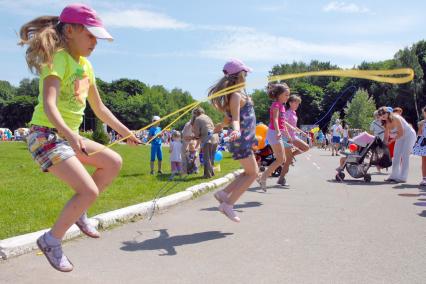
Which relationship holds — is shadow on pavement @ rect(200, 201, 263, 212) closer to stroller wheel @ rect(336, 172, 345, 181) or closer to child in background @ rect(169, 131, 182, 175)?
stroller wheel @ rect(336, 172, 345, 181)

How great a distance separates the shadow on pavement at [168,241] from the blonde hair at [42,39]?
2.00 metres


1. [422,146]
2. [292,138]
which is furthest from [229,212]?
[422,146]

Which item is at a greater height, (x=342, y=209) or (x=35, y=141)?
(x=35, y=141)

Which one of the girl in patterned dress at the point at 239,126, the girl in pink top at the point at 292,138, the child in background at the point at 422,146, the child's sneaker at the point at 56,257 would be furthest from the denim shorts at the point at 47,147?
the child in background at the point at 422,146

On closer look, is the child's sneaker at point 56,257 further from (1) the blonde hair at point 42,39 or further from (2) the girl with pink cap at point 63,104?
(1) the blonde hair at point 42,39

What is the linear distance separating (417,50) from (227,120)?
186 feet

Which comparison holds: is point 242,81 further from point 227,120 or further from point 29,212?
point 29,212

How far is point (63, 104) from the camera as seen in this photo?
11.9ft

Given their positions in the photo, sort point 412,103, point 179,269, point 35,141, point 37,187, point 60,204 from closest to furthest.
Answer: point 35,141 < point 179,269 < point 60,204 < point 37,187 < point 412,103

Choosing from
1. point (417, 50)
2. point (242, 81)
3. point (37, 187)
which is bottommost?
point (37, 187)

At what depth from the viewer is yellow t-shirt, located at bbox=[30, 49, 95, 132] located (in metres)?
3.42

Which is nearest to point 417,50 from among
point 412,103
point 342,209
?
point 412,103

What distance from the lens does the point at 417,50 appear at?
55.3 metres

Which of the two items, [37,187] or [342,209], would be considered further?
[37,187]
